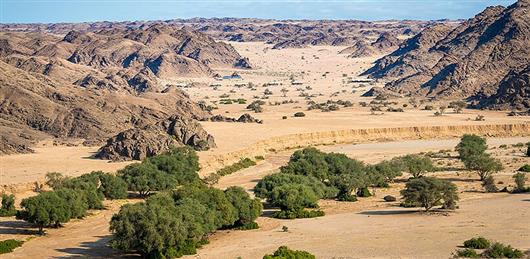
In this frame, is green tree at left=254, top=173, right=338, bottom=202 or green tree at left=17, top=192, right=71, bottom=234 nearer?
green tree at left=17, top=192, right=71, bottom=234

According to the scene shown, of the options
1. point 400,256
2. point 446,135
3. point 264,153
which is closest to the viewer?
point 400,256

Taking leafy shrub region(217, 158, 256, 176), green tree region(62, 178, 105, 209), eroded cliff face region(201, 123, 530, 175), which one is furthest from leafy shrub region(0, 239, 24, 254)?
eroded cliff face region(201, 123, 530, 175)

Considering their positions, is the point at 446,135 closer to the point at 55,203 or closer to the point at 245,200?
the point at 245,200

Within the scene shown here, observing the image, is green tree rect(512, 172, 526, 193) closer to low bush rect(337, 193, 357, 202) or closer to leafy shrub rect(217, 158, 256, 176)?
low bush rect(337, 193, 357, 202)

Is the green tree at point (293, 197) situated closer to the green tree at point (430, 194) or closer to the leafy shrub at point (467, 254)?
the green tree at point (430, 194)

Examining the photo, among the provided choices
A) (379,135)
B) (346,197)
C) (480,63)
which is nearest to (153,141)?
(346,197)

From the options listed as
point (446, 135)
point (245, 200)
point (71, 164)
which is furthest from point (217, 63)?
point (245, 200)
